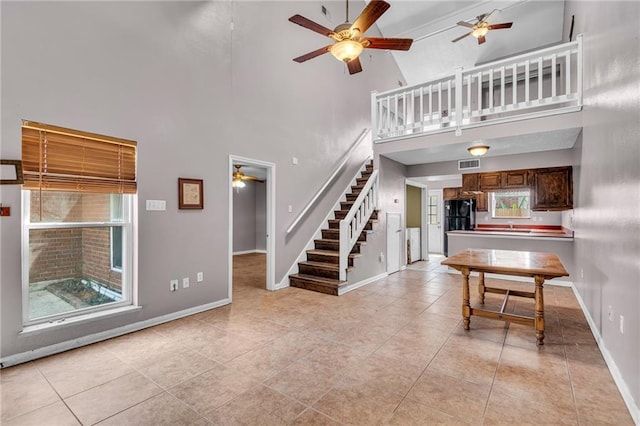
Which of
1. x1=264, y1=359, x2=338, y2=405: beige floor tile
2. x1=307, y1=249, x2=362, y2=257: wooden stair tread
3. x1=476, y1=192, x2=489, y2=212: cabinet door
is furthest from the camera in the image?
x1=476, y1=192, x2=489, y2=212: cabinet door

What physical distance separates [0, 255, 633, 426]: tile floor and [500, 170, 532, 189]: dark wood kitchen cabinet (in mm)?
2855

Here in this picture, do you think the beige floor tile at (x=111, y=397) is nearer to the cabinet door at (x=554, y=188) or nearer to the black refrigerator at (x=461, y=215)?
the cabinet door at (x=554, y=188)

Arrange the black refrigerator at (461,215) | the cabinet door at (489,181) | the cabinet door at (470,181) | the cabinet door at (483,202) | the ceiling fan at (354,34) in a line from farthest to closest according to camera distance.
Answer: the black refrigerator at (461,215), the cabinet door at (483,202), the cabinet door at (470,181), the cabinet door at (489,181), the ceiling fan at (354,34)

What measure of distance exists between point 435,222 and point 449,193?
128 centimetres

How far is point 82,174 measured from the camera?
2.95 meters

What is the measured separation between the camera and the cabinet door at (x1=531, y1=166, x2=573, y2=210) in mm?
5266

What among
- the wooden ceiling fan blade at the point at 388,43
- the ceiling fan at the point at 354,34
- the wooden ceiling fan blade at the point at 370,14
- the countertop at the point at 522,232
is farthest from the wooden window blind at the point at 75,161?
the countertop at the point at 522,232

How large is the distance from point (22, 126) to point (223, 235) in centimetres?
231

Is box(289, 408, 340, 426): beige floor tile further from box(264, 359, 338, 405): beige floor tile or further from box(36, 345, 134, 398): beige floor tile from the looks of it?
box(36, 345, 134, 398): beige floor tile

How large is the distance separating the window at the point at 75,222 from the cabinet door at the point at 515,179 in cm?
640

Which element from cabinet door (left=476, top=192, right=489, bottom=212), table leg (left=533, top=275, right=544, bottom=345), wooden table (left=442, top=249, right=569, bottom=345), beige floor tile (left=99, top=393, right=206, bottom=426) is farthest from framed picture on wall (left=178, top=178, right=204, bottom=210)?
cabinet door (left=476, top=192, right=489, bottom=212)

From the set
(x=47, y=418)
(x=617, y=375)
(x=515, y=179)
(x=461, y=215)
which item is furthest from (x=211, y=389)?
(x=461, y=215)

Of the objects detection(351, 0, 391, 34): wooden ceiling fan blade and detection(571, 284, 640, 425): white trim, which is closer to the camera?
detection(571, 284, 640, 425): white trim

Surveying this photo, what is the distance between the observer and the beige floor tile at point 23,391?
6.60 ft
